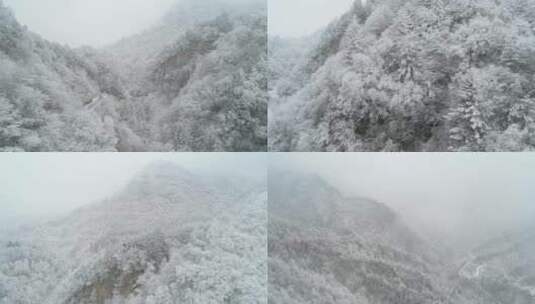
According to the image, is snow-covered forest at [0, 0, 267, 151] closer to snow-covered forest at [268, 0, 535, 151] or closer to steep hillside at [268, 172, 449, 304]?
snow-covered forest at [268, 0, 535, 151]

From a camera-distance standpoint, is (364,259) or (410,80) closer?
(410,80)

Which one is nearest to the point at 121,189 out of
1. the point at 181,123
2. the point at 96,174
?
the point at 96,174

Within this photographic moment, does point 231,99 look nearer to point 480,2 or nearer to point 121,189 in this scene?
point 121,189

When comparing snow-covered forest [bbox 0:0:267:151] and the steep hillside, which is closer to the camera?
snow-covered forest [bbox 0:0:267:151]

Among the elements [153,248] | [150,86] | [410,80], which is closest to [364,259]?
[410,80]

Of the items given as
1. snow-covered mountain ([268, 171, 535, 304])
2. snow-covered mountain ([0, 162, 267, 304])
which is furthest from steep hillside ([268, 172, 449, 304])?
snow-covered mountain ([0, 162, 267, 304])

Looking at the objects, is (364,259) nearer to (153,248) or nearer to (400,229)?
(400,229)

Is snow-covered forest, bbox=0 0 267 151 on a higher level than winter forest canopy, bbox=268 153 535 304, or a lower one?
higher
